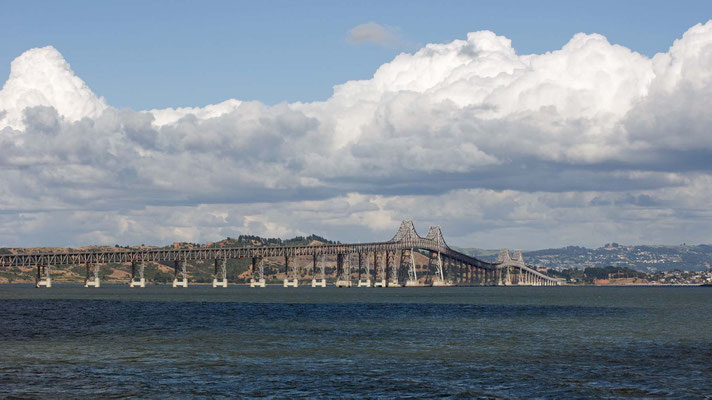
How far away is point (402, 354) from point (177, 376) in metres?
19.0

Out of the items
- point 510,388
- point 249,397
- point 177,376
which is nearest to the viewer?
point 249,397

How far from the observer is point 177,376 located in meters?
50.5

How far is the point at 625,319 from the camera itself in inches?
4368

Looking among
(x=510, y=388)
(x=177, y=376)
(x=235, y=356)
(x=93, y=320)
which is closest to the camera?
(x=510, y=388)

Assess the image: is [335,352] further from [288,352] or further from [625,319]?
[625,319]

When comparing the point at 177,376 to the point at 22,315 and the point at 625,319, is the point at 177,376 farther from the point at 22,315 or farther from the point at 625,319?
the point at 625,319

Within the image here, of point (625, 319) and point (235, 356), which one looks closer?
point (235, 356)

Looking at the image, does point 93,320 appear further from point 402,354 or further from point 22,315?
point 402,354

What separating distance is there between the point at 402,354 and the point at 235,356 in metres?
12.4

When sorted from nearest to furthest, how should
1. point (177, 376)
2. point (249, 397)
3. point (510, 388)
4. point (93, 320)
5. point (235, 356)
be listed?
1. point (249, 397)
2. point (510, 388)
3. point (177, 376)
4. point (235, 356)
5. point (93, 320)

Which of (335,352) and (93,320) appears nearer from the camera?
(335,352)

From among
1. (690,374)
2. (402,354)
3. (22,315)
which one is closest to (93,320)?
(22,315)

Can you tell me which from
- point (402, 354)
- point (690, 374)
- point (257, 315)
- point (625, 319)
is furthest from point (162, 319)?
point (690, 374)

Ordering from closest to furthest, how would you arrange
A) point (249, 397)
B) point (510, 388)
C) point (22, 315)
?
point (249, 397)
point (510, 388)
point (22, 315)
